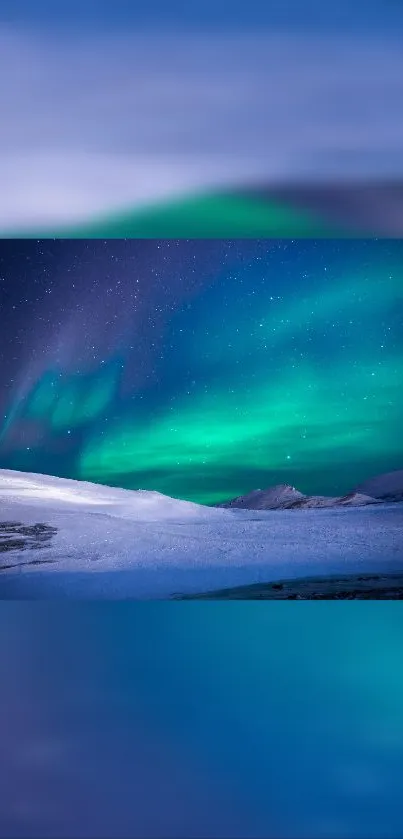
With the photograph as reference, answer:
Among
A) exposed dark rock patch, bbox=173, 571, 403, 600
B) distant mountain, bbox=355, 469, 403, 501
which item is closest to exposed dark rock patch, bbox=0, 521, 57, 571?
exposed dark rock patch, bbox=173, 571, 403, 600

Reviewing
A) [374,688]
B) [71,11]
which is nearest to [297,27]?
[71,11]

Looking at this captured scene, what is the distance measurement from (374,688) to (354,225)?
3475 mm

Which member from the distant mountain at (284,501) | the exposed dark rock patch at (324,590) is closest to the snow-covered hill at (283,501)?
the distant mountain at (284,501)

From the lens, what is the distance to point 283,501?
21.8 ft

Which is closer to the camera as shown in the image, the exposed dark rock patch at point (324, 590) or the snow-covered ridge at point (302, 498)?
the exposed dark rock patch at point (324, 590)

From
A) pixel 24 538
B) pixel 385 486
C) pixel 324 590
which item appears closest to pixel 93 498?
pixel 24 538

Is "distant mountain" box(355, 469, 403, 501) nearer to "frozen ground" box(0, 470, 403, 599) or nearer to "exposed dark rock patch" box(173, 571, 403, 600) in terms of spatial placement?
"frozen ground" box(0, 470, 403, 599)

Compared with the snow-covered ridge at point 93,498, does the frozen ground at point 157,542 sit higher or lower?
lower

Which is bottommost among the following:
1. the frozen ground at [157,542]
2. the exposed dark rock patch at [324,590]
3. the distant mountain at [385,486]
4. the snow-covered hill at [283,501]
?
the exposed dark rock patch at [324,590]

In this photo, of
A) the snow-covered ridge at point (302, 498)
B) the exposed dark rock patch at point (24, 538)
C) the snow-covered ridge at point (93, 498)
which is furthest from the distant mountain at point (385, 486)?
the exposed dark rock patch at point (24, 538)

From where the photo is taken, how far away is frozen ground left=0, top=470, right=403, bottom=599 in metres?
6.31

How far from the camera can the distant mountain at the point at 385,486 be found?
6672 mm

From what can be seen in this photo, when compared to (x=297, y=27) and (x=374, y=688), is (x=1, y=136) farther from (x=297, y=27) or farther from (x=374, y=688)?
(x=374, y=688)

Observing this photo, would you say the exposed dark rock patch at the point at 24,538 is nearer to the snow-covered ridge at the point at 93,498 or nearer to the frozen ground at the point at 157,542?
the frozen ground at the point at 157,542
